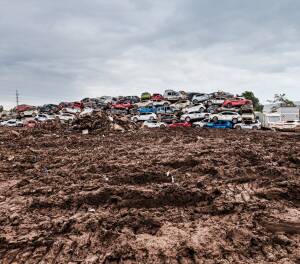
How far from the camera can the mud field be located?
452cm

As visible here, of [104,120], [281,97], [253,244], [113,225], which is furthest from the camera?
[281,97]

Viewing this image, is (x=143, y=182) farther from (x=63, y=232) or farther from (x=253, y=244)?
(x=253, y=244)

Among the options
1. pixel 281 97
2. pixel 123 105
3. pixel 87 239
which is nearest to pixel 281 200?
pixel 87 239

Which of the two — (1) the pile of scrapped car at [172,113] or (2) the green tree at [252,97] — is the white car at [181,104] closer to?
(1) the pile of scrapped car at [172,113]

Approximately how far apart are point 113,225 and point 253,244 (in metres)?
2.19

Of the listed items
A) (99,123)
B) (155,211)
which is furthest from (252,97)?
(155,211)

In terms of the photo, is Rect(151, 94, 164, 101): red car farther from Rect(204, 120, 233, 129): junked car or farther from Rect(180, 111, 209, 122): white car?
Rect(204, 120, 233, 129): junked car

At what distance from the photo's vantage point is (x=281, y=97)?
87.8m

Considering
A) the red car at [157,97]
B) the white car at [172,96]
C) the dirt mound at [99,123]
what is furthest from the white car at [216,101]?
the dirt mound at [99,123]

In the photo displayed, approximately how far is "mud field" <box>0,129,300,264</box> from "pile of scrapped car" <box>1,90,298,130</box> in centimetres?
1847

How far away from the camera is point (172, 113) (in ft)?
151

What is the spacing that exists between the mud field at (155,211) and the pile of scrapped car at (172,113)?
1847 centimetres

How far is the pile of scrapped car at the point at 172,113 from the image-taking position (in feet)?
113

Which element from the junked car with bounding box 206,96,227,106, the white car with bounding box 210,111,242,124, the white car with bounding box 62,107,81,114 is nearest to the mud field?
the white car with bounding box 210,111,242,124
